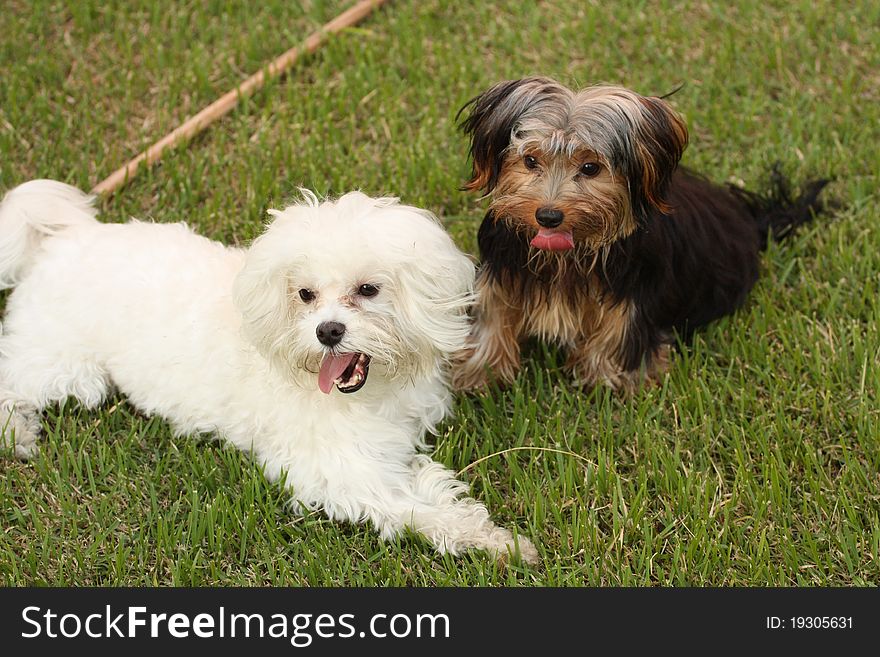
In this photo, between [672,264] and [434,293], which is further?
[672,264]

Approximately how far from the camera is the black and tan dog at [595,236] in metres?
3.57

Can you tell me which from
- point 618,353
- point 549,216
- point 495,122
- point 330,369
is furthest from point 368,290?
point 618,353

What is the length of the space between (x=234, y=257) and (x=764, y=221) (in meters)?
2.61

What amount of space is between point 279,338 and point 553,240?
1.04 meters

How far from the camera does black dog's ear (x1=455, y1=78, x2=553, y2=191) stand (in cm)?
365

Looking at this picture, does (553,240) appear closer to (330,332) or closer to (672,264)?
(672,264)

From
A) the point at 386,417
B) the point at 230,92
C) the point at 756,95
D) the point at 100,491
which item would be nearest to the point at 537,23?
the point at 756,95

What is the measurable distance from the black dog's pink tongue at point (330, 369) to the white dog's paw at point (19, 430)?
1.36 metres

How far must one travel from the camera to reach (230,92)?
5.93m

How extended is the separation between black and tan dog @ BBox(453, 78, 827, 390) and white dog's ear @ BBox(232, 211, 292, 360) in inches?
34.2

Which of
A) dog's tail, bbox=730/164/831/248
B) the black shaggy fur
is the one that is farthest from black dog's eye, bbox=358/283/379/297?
dog's tail, bbox=730/164/831/248

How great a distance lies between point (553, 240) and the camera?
3.65 meters

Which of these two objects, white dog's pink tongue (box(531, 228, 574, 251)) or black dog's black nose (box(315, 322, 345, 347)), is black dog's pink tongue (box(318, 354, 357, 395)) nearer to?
black dog's black nose (box(315, 322, 345, 347))

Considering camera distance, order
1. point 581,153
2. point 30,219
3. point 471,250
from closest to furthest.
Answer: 1. point 581,153
2. point 30,219
3. point 471,250
